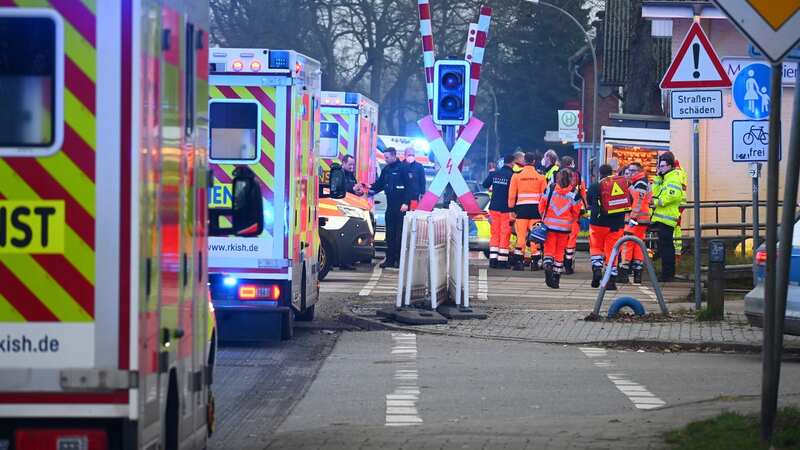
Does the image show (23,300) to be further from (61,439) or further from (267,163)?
(267,163)

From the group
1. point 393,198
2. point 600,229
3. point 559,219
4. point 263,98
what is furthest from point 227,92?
point 393,198

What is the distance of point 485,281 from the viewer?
24.6 metres

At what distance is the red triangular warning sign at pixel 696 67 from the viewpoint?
16.4 meters

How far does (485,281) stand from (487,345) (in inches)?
351

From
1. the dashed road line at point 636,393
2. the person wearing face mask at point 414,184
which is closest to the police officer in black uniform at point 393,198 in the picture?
the person wearing face mask at point 414,184

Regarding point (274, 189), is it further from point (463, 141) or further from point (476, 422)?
point (476, 422)

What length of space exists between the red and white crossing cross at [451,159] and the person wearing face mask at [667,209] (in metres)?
7.52

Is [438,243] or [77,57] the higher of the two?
[77,57]

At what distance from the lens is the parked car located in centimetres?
1343

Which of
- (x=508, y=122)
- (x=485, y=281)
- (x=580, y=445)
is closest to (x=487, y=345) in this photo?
(x=580, y=445)

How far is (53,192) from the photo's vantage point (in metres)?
5.90

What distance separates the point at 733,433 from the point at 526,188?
17641mm

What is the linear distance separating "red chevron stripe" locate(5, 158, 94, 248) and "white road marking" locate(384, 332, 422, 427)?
4611mm

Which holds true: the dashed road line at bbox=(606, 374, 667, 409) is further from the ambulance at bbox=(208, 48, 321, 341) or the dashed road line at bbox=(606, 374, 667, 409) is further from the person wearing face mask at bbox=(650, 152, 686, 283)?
the person wearing face mask at bbox=(650, 152, 686, 283)
